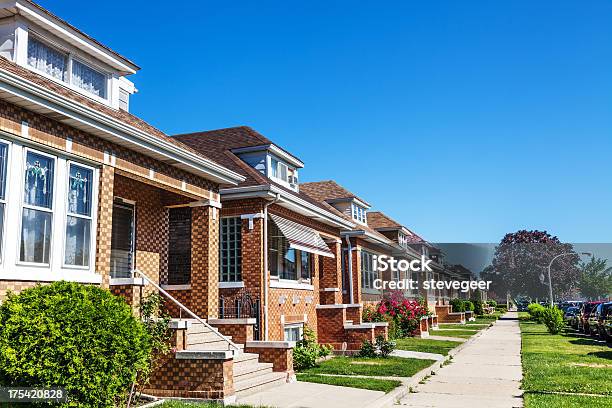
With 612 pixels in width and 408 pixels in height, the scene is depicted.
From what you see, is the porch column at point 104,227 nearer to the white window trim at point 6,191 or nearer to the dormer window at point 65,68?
the white window trim at point 6,191

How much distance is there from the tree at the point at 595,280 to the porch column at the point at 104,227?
149 metres

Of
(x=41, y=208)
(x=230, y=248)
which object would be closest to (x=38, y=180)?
(x=41, y=208)

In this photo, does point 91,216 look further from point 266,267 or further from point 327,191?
point 327,191

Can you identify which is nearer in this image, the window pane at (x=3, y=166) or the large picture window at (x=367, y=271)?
the window pane at (x=3, y=166)

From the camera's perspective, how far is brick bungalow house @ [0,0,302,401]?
334 inches

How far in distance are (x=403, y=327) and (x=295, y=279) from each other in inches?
356

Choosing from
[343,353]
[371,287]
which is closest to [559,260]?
[371,287]

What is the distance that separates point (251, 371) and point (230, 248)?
5.20m

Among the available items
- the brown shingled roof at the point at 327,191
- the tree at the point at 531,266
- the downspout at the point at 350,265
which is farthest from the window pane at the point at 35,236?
the tree at the point at 531,266

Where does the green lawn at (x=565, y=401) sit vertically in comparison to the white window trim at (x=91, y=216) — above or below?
below

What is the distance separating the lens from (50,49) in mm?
10641

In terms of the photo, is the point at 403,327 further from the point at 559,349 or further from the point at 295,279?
the point at 295,279

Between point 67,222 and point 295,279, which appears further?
point 295,279

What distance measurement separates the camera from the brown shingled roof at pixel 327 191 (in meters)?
29.4
